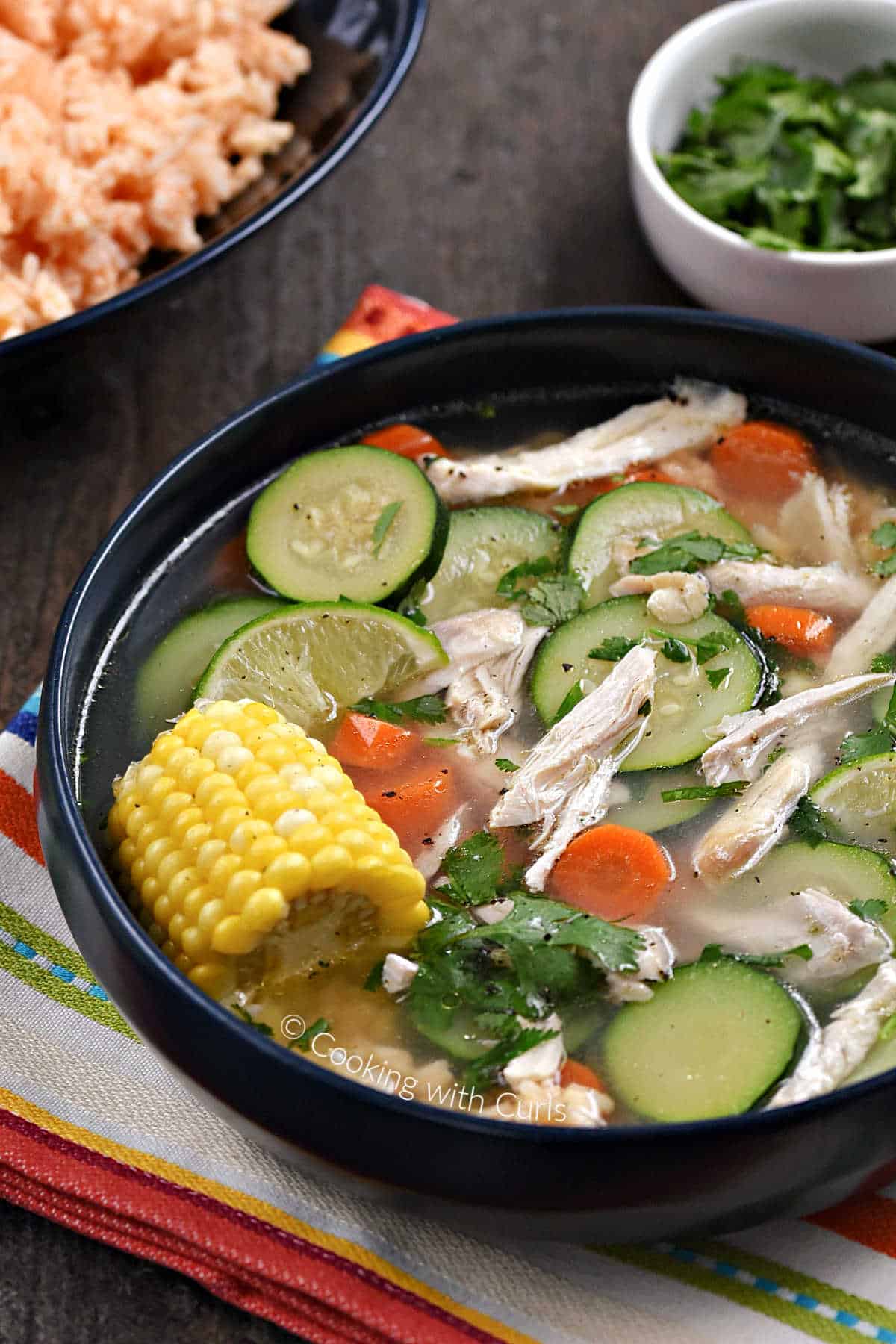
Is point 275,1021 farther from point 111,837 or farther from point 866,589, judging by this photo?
point 866,589

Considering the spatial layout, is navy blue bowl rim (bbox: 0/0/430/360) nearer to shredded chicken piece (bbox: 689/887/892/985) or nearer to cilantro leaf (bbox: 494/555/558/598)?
cilantro leaf (bbox: 494/555/558/598)

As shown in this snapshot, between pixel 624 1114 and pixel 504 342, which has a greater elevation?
pixel 504 342

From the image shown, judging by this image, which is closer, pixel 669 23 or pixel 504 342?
pixel 504 342

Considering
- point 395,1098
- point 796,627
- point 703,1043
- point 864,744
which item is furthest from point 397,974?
point 796,627

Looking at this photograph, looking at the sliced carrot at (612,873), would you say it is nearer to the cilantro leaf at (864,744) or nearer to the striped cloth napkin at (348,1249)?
the cilantro leaf at (864,744)

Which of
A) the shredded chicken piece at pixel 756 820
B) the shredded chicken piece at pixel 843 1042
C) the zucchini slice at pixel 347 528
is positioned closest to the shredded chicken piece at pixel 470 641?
the zucchini slice at pixel 347 528

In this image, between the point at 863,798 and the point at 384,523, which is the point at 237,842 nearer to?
the point at 384,523

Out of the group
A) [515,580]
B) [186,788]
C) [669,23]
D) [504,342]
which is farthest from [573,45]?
[186,788]
